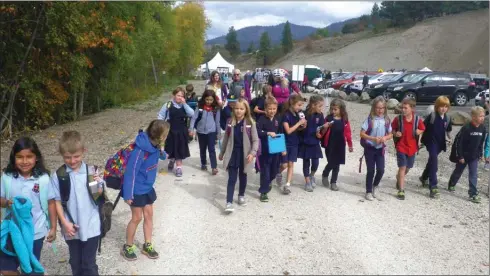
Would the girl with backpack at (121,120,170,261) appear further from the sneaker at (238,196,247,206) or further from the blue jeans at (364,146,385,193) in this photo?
the blue jeans at (364,146,385,193)

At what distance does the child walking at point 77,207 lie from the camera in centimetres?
342

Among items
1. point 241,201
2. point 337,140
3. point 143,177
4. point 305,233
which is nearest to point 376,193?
point 337,140

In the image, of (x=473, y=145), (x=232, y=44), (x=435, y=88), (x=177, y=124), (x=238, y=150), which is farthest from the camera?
(x=232, y=44)

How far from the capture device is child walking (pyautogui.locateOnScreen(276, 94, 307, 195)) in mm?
6426

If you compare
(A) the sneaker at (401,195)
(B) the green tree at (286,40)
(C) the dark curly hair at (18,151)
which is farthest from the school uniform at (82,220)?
(B) the green tree at (286,40)

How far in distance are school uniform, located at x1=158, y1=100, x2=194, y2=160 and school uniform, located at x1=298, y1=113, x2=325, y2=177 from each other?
1.91 m

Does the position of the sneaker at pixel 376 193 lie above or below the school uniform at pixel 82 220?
below

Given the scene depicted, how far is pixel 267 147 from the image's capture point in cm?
612

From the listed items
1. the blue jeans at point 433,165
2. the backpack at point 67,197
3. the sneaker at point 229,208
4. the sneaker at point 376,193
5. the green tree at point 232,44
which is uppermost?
the green tree at point 232,44

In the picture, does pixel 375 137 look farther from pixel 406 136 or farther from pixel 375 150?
pixel 406 136

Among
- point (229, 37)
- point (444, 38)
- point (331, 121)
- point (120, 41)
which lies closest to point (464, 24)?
point (444, 38)

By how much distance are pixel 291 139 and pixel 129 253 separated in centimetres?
315

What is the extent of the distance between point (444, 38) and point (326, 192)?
80.5 m

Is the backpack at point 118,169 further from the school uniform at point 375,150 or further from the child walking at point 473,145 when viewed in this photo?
the child walking at point 473,145
